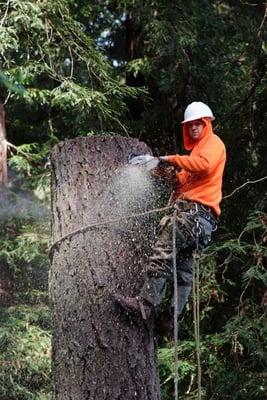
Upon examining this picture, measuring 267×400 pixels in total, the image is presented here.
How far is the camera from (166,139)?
336 inches

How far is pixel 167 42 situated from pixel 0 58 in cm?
197

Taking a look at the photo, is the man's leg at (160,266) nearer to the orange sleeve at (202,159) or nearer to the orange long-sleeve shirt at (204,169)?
the orange long-sleeve shirt at (204,169)

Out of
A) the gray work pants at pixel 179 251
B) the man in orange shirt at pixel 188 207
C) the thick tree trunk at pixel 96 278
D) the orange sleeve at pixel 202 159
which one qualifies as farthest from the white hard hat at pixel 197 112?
the gray work pants at pixel 179 251

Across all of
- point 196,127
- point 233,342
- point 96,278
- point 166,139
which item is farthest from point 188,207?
point 166,139

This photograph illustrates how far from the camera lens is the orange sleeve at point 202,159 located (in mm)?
4090

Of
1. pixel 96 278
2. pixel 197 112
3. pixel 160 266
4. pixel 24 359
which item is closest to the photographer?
pixel 96 278

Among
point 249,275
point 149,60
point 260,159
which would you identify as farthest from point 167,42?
point 249,275

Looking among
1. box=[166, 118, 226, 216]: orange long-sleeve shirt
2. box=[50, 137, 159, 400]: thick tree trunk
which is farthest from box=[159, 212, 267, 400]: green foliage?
box=[50, 137, 159, 400]: thick tree trunk

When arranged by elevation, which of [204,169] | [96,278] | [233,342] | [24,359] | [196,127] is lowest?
[24,359]

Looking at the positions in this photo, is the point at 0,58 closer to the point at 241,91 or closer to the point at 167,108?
the point at 167,108

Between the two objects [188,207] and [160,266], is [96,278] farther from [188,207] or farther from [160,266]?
[188,207]

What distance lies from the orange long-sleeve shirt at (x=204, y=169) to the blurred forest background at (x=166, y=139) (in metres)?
1.80

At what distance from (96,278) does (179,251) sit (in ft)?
2.40

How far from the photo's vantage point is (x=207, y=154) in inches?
165
